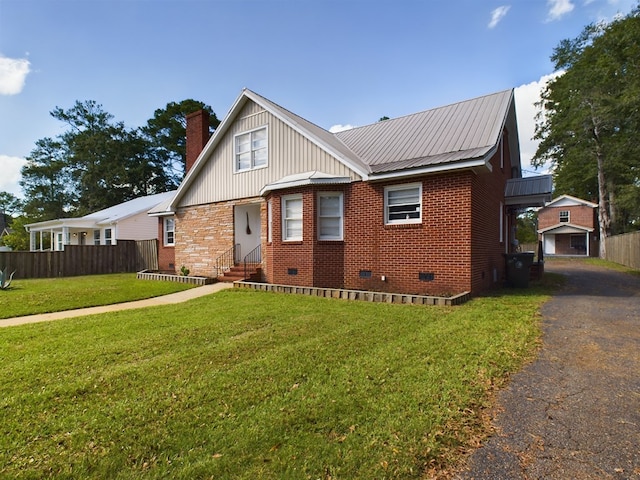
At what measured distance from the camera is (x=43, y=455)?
96.3 inches

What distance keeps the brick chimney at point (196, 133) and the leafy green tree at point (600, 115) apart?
19294 millimetres

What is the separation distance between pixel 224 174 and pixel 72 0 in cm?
677

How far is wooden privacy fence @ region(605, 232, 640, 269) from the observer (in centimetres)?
1911

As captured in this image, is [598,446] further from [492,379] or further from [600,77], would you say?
[600,77]

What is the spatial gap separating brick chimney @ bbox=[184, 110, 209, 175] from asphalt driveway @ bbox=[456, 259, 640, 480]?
15.5 m

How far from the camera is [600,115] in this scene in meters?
23.0

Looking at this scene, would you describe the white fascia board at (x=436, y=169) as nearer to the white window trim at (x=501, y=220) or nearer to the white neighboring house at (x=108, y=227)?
the white window trim at (x=501, y=220)

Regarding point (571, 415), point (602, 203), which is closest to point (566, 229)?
point (602, 203)

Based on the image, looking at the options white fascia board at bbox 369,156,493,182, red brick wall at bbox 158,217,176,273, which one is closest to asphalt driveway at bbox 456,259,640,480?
white fascia board at bbox 369,156,493,182

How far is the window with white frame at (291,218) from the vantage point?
11.3 m

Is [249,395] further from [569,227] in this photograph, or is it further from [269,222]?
[569,227]

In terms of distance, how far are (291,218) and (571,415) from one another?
9.22 meters

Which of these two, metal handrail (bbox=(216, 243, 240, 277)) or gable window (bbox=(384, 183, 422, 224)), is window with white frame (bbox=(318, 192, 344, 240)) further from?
metal handrail (bbox=(216, 243, 240, 277))

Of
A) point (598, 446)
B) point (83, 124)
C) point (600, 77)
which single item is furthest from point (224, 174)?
point (83, 124)
